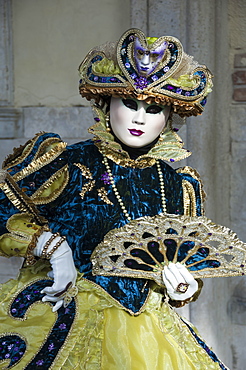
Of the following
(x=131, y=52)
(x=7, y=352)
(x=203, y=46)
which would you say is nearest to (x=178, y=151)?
(x=131, y=52)

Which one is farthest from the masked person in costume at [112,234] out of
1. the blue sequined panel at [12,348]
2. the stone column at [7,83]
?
the stone column at [7,83]

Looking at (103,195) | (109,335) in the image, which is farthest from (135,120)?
(109,335)

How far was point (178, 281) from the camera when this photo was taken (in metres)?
1.52

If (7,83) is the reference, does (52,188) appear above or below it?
below

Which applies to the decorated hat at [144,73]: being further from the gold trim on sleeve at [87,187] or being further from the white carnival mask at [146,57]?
the gold trim on sleeve at [87,187]

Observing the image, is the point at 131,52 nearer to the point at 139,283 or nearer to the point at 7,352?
the point at 139,283

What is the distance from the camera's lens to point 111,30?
2432 millimetres

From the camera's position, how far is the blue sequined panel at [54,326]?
4.69 feet

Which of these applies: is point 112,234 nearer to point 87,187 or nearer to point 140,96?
point 87,187

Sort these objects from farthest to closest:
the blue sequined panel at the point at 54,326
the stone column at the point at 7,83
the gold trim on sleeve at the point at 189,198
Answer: the stone column at the point at 7,83
the gold trim on sleeve at the point at 189,198
the blue sequined panel at the point at 54,326

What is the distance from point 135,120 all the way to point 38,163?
230 mm

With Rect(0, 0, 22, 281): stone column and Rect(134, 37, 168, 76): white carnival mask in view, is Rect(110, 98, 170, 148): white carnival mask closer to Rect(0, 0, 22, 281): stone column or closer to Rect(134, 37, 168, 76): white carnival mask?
Rect(134, 37, 168, 76): white carnival mask

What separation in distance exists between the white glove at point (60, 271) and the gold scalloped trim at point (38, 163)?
140mm

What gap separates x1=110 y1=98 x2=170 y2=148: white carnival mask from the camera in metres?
1.60
